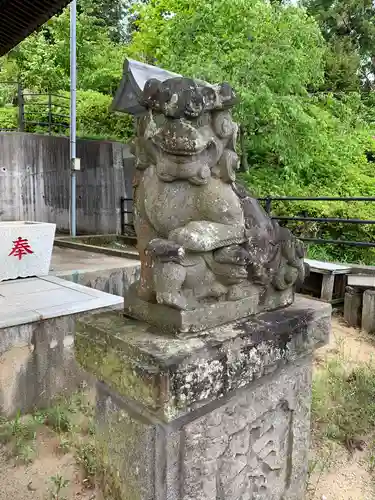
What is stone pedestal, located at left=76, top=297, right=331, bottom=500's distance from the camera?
1294 millimetres

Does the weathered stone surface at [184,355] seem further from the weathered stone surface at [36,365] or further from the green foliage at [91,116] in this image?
the green foliage at [91,116]

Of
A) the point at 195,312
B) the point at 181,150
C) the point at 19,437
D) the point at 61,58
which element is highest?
the point at 61,58

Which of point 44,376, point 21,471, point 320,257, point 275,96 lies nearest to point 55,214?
point 275,96

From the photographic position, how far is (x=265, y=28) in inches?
290

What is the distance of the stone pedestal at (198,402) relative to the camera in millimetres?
1294

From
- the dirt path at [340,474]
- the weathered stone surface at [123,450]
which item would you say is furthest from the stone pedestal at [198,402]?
the dirt path at [340,474]

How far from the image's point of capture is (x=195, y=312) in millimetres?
1421

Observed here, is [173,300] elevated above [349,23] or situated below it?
below

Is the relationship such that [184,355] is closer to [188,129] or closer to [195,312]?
[195,312]

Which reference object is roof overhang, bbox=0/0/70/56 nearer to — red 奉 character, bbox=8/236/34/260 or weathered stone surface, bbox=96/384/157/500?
red 奉 character, bbox=8/236/34/260

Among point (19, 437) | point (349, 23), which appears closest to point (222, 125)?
point (19, 437)

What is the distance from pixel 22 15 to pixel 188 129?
2.85 metres

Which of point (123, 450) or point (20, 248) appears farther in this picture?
point (20, 248)

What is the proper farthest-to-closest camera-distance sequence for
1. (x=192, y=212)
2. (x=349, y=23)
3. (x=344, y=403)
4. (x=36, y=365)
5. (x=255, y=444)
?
(x=349, y=23)
(x=36, y=365)
(x=344, y=403)
(x=255, y=444)
(x=192, y=212)
